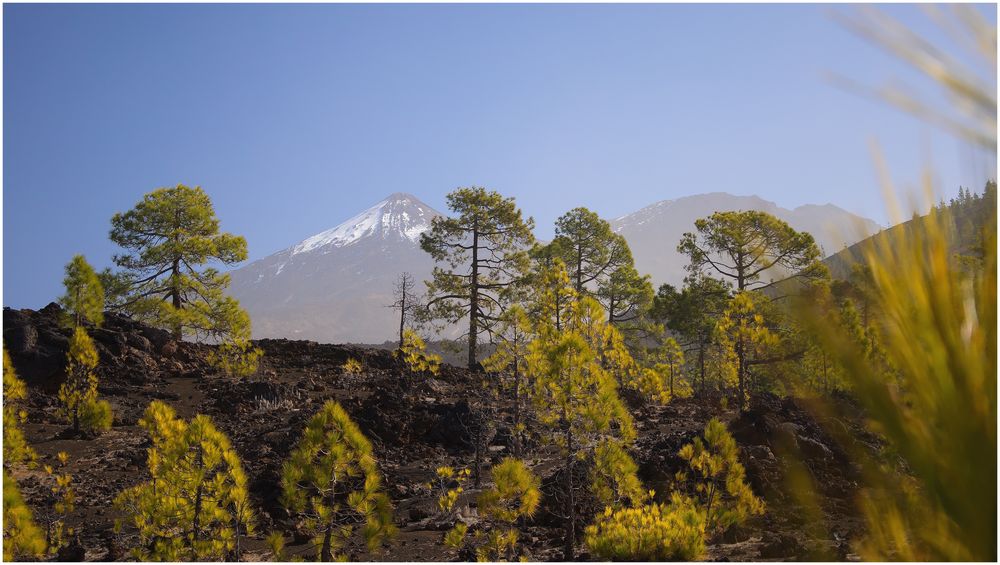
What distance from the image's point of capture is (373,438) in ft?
37.8

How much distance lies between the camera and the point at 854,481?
855cm

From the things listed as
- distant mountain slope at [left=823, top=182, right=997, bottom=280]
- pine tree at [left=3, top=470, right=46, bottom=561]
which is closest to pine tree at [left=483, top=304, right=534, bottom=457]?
pine tree at [left=3, top=470, right=46, bottom=561]

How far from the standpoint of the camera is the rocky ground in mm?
A: 6891

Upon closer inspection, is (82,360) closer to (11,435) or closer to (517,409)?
(11,435)

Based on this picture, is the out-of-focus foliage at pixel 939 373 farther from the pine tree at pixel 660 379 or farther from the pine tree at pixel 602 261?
the pine tree at pixel 602 261

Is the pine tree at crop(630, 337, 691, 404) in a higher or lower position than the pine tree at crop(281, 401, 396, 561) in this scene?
higher

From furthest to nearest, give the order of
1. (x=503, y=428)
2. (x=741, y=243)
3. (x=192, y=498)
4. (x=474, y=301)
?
1. (x=474, y=301)
2. (x=741, y=243)
3. (x=503, y=428)
4. (x=192, y=498)

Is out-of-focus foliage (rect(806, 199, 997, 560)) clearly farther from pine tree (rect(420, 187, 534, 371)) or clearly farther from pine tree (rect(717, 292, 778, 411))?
pine tree (rect(420, 187, 534, 371))

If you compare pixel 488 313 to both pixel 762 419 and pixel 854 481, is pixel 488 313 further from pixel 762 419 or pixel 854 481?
pixel 854 481

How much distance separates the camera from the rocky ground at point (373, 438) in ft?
22.6

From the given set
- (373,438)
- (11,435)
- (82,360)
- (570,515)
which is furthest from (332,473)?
(82,360)

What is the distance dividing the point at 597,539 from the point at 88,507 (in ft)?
24.7

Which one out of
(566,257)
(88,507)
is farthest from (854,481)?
(566,257)

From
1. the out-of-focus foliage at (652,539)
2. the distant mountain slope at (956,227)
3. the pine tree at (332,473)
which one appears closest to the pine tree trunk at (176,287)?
the pine tree at (332,473)
